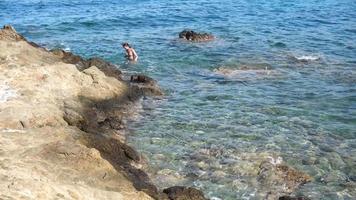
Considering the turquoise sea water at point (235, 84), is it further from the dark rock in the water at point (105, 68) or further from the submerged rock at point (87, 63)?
the submerged rock at point (87, 63)

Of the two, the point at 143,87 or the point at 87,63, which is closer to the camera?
the point at 143,87

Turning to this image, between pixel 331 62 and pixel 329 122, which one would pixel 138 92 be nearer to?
pixel 329 122

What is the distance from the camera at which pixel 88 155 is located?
12281mm

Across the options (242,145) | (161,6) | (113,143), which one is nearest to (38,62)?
(113,143)

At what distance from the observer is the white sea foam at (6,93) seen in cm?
1603

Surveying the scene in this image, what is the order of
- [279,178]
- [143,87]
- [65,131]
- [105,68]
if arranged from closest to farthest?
[65,131] → [279,178] → [143,87] → [105,68]

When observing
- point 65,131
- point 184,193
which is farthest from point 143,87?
point 184,193

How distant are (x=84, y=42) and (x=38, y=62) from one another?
13512 mm

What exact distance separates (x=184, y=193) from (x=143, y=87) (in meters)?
10.3

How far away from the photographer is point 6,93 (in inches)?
647

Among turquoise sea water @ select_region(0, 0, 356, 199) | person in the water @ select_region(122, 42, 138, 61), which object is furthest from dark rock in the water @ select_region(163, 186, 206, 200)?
person in the water @ select_region(122, 42, 138, 61)

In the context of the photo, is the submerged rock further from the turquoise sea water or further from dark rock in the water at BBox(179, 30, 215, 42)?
dark rock in the water at BBox(179, 30, 215, 42)

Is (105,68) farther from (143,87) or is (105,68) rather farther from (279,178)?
(279,178)

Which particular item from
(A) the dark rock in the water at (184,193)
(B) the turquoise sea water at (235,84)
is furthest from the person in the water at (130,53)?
(A) the dark rock in the water at (184,193)
